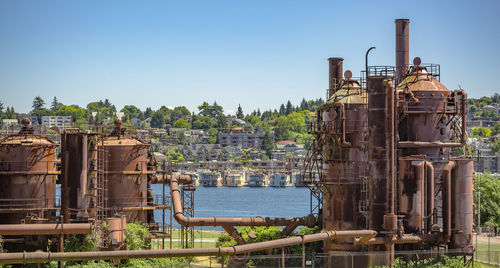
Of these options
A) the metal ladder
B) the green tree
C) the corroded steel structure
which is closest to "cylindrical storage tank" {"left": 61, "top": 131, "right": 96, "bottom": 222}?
the corroded steel structure

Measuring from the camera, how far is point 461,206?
44938 millimetres

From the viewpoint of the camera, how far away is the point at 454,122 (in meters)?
48.8

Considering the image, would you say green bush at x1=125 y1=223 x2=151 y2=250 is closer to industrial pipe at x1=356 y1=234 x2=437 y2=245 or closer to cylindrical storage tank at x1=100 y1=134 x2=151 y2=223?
cylindrical storage tank at x1=100 y1=134 x2=151 y2=223

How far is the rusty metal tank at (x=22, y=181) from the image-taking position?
156 feet

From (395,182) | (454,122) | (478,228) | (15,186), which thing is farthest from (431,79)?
(15,186)

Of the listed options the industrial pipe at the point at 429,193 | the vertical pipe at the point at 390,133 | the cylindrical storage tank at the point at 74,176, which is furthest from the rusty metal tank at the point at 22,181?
the industrial pipe at the point at 429,193

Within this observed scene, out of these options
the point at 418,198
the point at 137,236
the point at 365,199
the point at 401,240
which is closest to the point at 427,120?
the point at 418,198

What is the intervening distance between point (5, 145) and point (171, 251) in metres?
18.7

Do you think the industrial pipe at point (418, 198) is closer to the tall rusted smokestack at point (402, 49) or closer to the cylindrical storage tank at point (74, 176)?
the tall rusted smokestack at point (402, 49)

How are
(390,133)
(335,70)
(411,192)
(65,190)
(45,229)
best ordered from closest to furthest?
(45,229)
(411,192)
(390,133)
(65,190)
(335,70)

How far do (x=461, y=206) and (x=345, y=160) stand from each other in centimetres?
786

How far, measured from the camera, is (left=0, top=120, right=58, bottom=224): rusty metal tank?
1868 inches

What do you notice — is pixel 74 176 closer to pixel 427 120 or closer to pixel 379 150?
pixel 379 150

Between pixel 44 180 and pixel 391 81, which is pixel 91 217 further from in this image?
pixel 391 81
